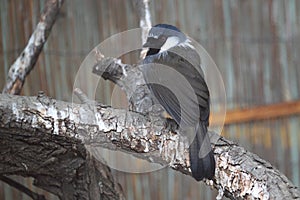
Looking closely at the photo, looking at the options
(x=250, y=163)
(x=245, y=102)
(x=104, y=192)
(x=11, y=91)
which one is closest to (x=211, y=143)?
(x=250, y=163)

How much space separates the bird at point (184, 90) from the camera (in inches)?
80.9

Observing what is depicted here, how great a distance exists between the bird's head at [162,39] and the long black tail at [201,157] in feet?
1.61

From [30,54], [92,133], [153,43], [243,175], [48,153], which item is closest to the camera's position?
[243,175]

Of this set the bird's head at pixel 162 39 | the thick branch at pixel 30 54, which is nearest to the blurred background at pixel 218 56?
the thick branch at pixel 30 54

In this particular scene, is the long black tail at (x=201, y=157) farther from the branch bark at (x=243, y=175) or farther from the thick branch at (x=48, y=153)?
the thick branch at (x=48, y=153)

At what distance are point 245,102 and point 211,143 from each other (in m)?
1.79

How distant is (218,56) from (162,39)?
1.30 meters

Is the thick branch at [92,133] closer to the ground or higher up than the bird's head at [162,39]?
closer to the ground

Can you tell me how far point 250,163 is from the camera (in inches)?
76.3

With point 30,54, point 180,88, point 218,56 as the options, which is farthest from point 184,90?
point 218,56

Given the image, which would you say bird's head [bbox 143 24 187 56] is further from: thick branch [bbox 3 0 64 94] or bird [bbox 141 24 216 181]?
thick branch [bbox 3 0 64 94]

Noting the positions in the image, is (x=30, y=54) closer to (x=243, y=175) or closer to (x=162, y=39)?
(x=162, y=39)

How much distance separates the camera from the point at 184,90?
2.24 meters

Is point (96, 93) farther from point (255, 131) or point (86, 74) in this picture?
point (255, 131)
